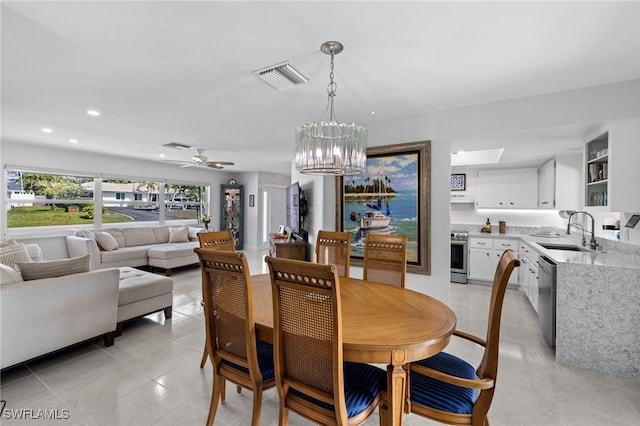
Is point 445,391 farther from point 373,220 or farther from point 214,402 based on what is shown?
point 373,220

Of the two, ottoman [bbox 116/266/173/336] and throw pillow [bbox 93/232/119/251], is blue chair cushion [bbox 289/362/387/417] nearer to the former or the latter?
ottoman [bbox 116/266/173/336]

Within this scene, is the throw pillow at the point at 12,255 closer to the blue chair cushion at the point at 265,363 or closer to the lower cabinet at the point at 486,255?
the blue chair cushion at the point at 265,363

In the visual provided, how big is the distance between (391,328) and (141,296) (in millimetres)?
2951

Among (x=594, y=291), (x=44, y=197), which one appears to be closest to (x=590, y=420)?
(x=594, y=291)

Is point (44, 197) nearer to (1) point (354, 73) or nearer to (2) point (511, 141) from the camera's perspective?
(1) point (354, 73)

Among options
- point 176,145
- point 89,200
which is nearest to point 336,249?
point 176,145

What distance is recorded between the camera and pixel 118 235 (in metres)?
6.03

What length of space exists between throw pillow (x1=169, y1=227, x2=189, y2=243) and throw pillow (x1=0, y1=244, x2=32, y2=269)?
10.1 ft

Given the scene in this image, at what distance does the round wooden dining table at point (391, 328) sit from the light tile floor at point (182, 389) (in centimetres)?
78

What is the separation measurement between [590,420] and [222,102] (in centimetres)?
396

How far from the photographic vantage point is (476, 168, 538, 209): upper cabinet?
5062 mm

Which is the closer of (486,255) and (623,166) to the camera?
(623,166)

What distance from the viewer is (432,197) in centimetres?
333

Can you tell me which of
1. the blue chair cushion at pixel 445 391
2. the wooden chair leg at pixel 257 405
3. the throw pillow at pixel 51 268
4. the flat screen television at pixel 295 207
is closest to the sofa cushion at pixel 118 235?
the flat screen television at pixel 295 207
